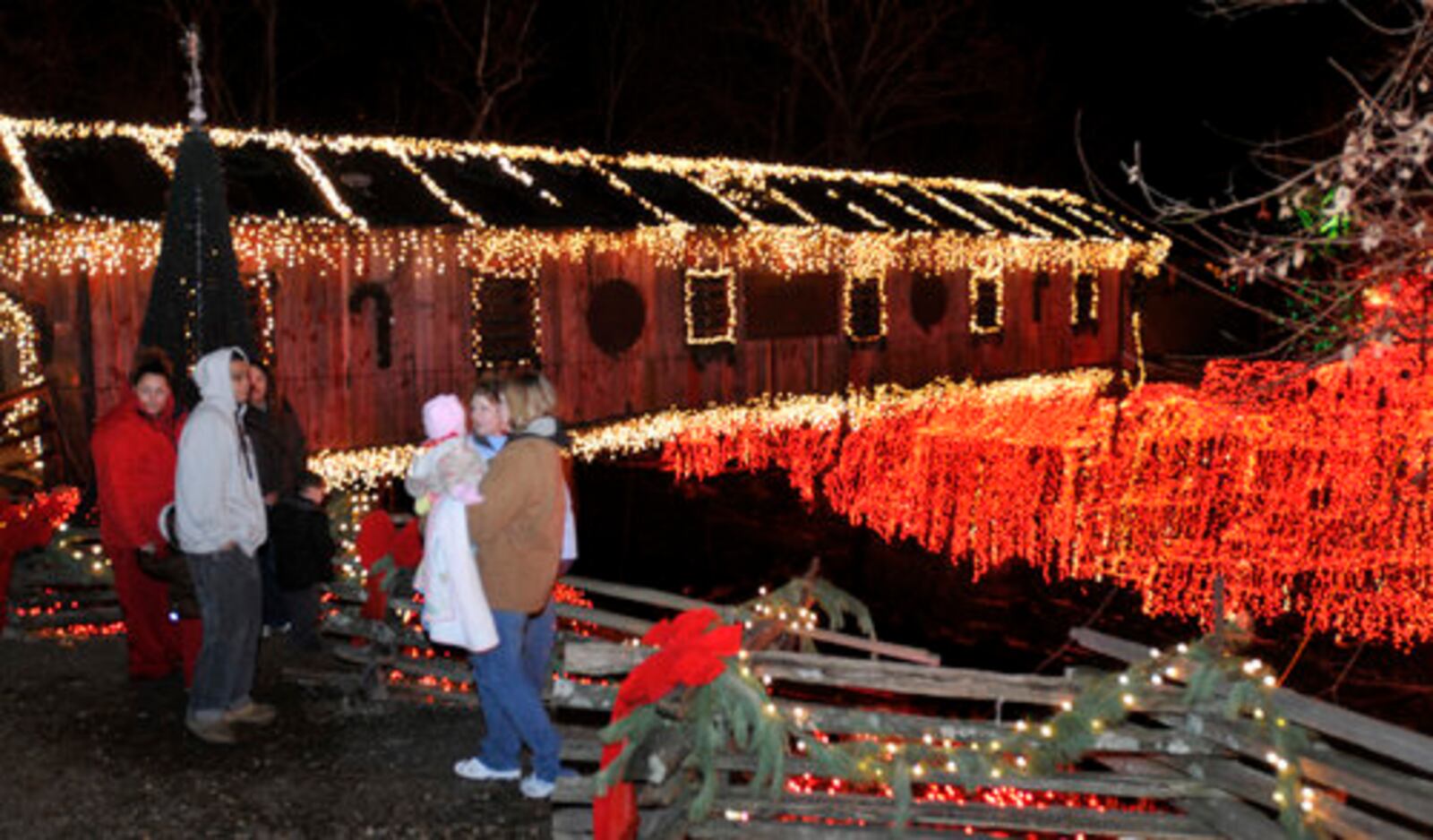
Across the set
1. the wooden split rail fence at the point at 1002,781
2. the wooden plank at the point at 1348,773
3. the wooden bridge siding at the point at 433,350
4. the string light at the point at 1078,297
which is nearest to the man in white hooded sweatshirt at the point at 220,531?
the wooden split rail fence at the point at 1002,781

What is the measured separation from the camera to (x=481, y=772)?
19.7 ft

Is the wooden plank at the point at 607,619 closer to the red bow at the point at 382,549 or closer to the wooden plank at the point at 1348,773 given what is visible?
the red bow at the point at 382,549

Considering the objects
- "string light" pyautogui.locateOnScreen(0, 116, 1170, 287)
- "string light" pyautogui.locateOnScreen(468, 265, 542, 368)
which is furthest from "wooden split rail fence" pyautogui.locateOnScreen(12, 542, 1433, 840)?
"string light" pyautogui.locateOnScreen(468, 265, 542, 368)

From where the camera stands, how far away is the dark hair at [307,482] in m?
7.50

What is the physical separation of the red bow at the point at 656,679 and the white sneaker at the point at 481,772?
98 cm

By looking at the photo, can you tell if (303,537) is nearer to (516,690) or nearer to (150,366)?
(150,366)

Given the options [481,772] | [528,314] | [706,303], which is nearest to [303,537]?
[481,772]

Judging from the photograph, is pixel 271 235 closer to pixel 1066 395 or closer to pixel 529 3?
pixel 1066 395

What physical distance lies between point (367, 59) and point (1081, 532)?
30210mm

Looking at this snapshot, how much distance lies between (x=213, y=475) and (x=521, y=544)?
182cm

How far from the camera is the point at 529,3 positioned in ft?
113

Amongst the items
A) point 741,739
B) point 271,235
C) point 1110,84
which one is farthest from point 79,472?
point 1110,84

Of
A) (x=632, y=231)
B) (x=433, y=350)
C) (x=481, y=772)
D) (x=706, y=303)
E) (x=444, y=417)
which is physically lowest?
(x=481, y=772)

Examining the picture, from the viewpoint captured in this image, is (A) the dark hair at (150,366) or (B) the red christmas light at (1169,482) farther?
(B) the red christmas light at (1169,482)
